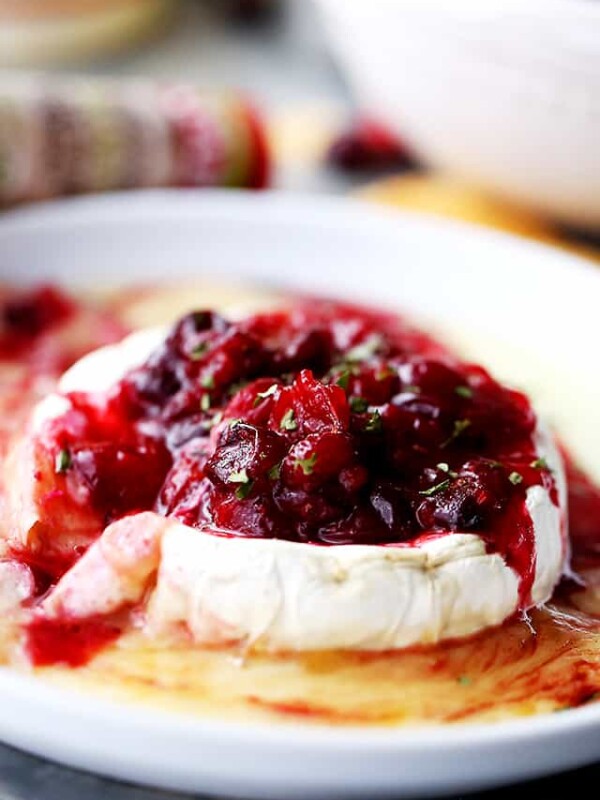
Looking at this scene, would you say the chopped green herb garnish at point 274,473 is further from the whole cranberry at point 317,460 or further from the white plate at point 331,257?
the white plate at point 331,257


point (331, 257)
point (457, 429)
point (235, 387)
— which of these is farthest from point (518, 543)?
point (331, 257)

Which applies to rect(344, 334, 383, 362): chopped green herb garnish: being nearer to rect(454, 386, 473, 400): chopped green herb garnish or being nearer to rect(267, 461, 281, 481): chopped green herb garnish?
rect(454, 386, 473, 400): chopped green herb garnish

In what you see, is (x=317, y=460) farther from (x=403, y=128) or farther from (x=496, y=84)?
(x=403, y=128)

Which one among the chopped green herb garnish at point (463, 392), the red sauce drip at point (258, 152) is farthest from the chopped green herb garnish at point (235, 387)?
the red sauce drip at point (258, 152)

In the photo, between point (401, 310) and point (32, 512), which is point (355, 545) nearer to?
point (32, 512)

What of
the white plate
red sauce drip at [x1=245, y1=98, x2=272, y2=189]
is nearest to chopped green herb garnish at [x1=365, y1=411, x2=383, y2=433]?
the white plate
